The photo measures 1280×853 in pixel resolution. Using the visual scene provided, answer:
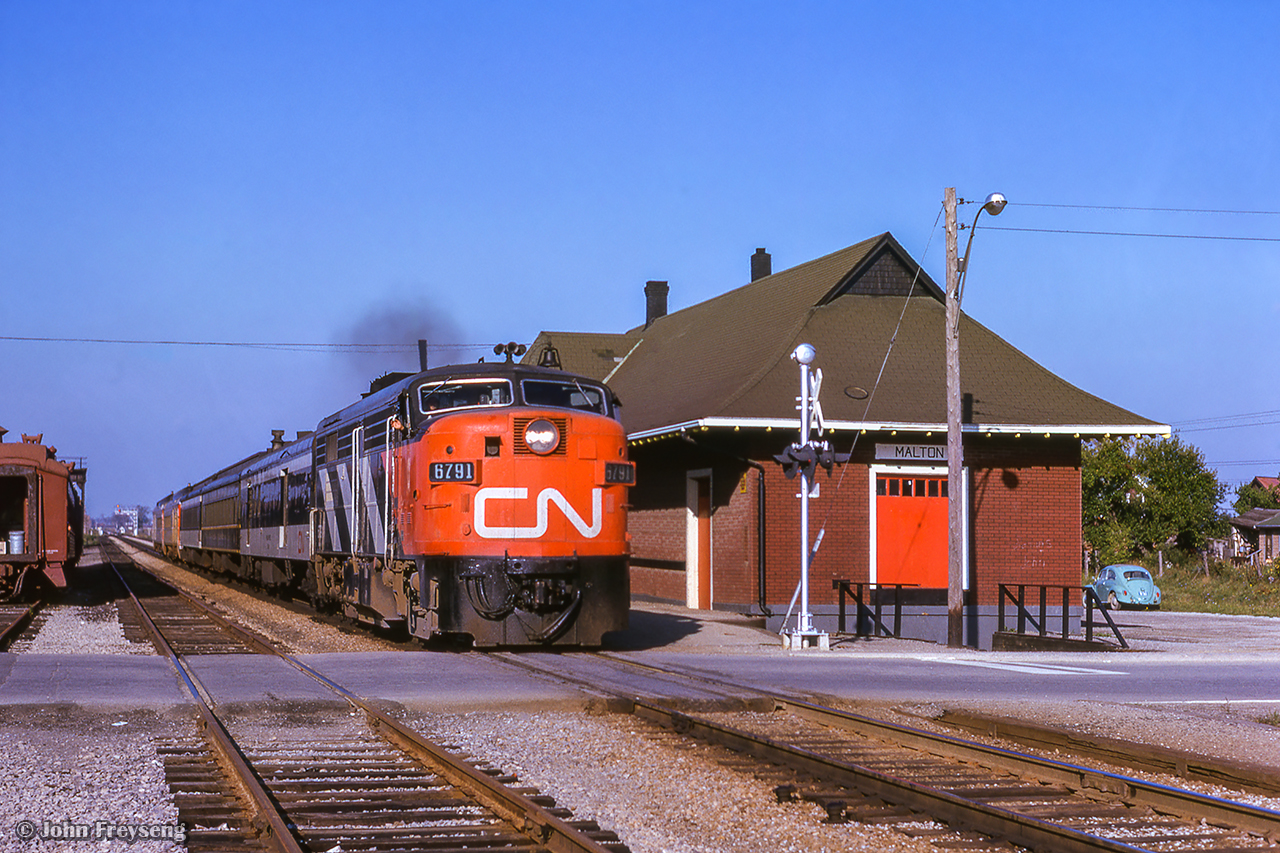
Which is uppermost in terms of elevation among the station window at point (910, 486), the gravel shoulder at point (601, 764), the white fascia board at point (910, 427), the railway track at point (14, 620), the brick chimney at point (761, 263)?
the brick chimney at point (761, 263)

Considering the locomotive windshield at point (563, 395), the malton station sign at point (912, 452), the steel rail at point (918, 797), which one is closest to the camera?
the steel rail at point (918, 797)

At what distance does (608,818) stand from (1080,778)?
2873 mm

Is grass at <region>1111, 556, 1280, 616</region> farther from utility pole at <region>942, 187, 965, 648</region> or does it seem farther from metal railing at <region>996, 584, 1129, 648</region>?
utility pole at <region>942, 187, 965, 648</region>

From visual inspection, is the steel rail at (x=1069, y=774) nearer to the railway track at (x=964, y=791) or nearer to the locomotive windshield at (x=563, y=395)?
the railway track at (x=964, y=791)

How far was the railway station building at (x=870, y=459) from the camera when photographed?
23562mm

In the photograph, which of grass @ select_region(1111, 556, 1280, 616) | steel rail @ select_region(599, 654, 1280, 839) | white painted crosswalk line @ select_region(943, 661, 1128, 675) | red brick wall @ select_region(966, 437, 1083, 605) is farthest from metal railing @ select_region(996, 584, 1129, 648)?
grass @ select_region(1111, 556, 1280, 616)

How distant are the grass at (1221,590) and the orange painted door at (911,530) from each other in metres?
15.8

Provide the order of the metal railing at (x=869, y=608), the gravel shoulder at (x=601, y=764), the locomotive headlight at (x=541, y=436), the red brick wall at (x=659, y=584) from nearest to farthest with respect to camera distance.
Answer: the gravel shoulder at (x=601, y=764) → the locomotive headlight at (x=541, y=436) → the metal railing at (x=869, y=608) → the red brick wall at (x=659, y=584)

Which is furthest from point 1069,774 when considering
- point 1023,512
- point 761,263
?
point 761,263

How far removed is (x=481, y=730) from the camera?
10109 mm

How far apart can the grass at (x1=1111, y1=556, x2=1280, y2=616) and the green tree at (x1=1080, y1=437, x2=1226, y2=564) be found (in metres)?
3.38

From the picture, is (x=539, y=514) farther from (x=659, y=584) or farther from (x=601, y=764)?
(x=659, y=584)

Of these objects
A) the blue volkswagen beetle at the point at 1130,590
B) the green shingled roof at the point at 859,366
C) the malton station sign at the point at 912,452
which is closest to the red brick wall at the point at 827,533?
the malton station sign at the point at 912,452

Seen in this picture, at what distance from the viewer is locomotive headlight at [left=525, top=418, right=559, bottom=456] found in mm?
15664
